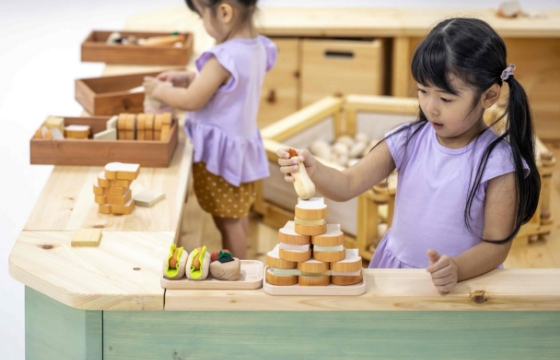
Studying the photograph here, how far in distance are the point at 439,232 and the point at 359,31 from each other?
224 centimetres

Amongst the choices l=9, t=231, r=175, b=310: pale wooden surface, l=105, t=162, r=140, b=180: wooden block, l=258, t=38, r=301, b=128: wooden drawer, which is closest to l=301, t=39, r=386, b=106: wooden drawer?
l=258, t=38, r=301, b=128: wooden drawer

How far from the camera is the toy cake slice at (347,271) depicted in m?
1.37

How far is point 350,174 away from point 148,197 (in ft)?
1.52

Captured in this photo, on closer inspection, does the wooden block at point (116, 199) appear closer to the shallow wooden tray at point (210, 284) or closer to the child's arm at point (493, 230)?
the shallow wooden tray at point (210, 284)

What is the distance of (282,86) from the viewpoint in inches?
152

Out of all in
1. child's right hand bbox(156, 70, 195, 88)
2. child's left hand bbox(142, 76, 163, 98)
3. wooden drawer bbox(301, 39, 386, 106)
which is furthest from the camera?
wooden drawer bbox(301, 39, 386, 106)

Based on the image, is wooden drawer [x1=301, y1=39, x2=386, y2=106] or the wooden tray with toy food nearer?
the wooden tray with toy food

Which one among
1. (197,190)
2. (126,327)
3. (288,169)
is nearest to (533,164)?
(288,169)

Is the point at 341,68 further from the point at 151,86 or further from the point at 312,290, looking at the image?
the point at 312,290

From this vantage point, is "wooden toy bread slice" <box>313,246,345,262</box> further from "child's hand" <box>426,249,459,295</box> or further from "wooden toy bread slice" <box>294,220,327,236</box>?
"child's hand" <box>426,249,459,295</box>

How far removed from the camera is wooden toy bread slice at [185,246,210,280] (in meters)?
1.39

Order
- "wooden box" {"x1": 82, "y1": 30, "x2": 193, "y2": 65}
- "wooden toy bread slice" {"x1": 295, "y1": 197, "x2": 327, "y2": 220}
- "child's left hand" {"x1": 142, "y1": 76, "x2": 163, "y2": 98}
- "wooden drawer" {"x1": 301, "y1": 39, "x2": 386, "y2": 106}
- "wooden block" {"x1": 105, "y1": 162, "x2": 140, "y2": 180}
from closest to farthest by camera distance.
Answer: "wooden toy bread slice" {"x1": 295, "y1": 197, "x2": 327, "y2": 220}, "wooden block" {"x1": 105, "y1": 162, "x2": 140, "y2": 180}, "child's left hand" {"x1": 142, "y1": 76, "x2": 163, "y2": 98}, "wooden box" {"x1": 82, "y1": 30, "x2": 193, "y2": 65}, "wooden drawer" {"x1": 301, "y1": 39, "x2": 386, "y2": 106}

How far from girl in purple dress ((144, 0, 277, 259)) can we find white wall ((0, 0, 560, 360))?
0.70 metres

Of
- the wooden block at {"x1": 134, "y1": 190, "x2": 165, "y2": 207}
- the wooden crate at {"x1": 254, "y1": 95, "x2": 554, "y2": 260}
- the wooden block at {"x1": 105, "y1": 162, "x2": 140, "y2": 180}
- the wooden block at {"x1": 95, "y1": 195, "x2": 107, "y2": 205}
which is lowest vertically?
the wooden crate at {"x1": 254, "y1": 95, "x2": 554, "y2": 260}
